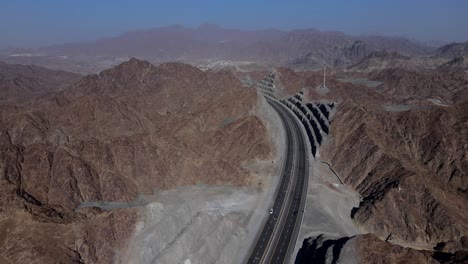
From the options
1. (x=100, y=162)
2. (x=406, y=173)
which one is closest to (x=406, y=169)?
(x=406, y=173)

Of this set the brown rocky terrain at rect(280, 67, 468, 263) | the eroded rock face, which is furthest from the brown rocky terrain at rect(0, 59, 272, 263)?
the brown rocky terrain at rect(280, 67, 468, 263)

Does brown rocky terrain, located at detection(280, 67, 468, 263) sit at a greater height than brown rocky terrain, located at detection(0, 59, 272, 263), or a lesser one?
lesser

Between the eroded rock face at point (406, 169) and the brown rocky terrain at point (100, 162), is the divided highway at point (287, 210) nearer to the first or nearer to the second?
the brown rocky terrain at point (100, 162)

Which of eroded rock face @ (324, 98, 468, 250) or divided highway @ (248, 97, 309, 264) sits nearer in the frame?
divided highway @ (248, 97, 309, 264)

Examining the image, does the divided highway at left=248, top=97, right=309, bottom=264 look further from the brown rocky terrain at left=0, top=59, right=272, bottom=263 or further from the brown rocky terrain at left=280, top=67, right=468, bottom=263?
the brown rocky terrain at left=0, top=59, right=272, bottom=263

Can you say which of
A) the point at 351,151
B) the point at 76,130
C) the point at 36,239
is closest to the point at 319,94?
the point at 351,151

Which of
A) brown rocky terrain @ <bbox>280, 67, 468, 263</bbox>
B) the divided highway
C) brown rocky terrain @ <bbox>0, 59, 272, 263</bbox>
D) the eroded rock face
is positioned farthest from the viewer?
the eroded rock face

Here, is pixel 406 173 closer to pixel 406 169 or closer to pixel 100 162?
pixel 406 169
